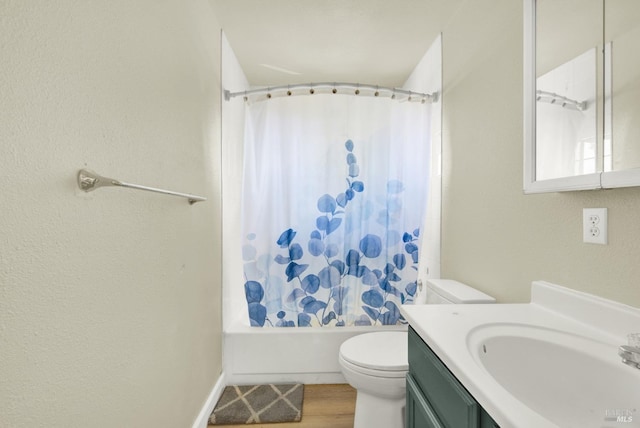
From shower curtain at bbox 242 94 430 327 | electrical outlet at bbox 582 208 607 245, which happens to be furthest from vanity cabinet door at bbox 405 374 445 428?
shower curtain at bbox 242 94 430 327

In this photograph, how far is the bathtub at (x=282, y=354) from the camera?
2.03 m

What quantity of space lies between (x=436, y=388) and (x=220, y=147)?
1700 mm

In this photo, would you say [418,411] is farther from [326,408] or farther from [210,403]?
[210,403]

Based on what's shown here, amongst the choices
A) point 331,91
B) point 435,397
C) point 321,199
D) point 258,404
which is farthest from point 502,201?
point 258,404

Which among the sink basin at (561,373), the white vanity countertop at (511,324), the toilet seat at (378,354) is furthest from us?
the toilet seat at (378,354)

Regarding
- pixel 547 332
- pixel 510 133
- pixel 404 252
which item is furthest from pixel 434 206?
pixel 547 332

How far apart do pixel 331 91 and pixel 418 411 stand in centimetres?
180

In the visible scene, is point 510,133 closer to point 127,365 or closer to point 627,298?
point 627,298

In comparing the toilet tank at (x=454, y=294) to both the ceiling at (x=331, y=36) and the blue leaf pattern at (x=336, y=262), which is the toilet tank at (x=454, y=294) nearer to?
the blue leaf pattern at (x=336, y=262)

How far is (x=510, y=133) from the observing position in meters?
1.28

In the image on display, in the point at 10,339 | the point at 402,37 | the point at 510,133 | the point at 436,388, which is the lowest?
the point at 436,388

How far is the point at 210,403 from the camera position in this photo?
1.73m

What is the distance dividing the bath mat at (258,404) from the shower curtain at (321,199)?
0.42 metres

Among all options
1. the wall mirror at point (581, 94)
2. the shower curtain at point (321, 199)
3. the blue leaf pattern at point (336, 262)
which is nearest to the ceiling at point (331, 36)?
the shower curtain at point (321, 199)
